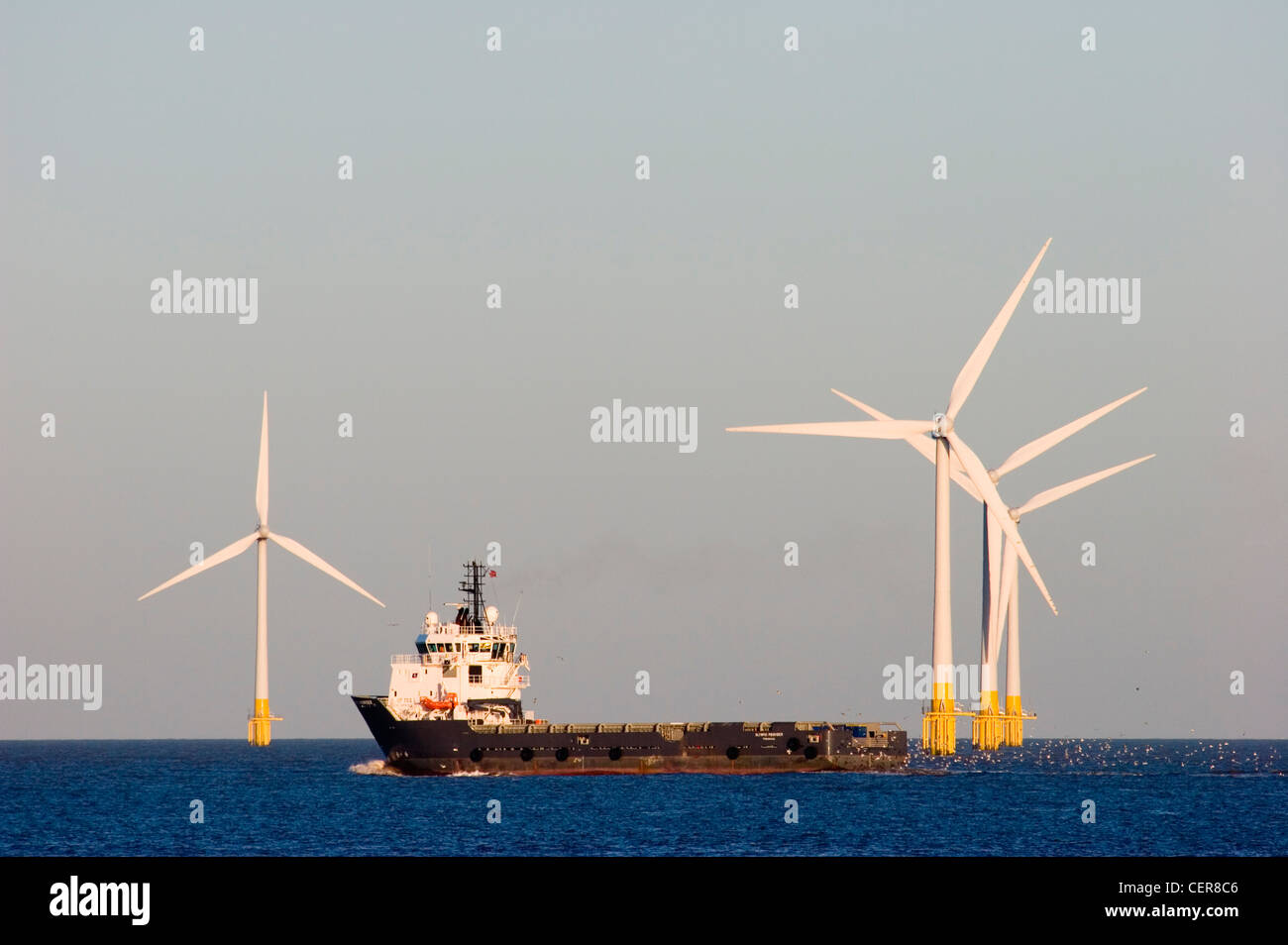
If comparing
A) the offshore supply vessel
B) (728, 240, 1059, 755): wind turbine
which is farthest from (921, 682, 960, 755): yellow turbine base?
the offshore supply vessel

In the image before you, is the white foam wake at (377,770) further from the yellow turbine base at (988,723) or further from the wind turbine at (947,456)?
the yellow turbine base at (988,723)

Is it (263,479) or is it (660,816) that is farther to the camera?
(263,479)

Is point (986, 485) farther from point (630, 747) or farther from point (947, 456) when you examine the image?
point (630, 747)

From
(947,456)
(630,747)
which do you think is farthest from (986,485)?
(630,747)

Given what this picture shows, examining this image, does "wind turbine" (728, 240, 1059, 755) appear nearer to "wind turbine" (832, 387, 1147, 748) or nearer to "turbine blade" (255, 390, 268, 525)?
"wind turbine" (832, 387, 1147, 748)

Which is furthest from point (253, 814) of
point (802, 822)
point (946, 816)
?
point (946, 816)
